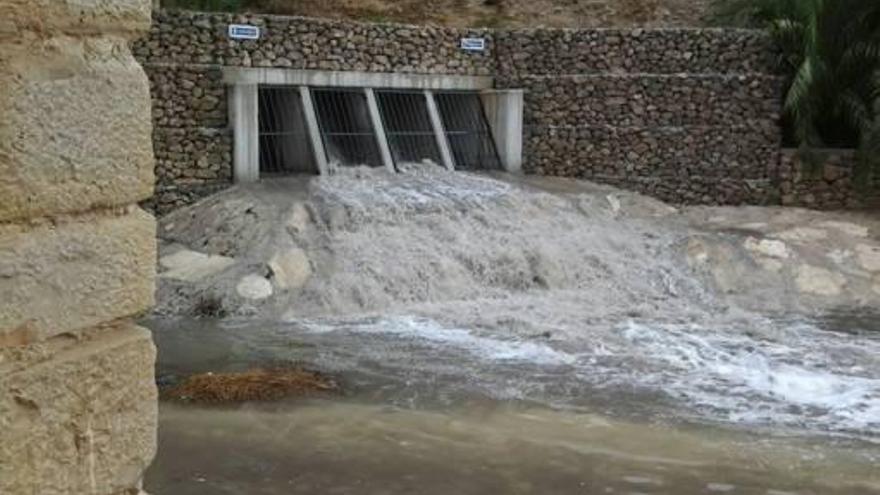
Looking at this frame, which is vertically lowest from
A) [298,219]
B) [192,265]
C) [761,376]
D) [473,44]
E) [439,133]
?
[761,376]

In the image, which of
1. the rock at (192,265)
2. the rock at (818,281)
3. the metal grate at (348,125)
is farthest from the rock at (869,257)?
the rock at (192,265)

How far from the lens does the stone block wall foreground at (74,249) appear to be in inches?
67.7

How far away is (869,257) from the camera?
550 inches

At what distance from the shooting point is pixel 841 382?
30.3 ft

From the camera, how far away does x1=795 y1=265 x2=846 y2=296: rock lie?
522 inches

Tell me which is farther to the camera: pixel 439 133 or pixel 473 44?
pixel 473 44

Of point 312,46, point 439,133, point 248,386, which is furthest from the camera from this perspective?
point 439,133

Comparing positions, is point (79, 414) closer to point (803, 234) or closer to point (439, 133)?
point (803, 234)

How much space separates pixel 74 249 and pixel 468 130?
15.5m

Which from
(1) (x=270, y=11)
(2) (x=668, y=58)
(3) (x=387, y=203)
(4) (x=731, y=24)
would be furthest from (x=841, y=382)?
(1) (x=270, y=11)

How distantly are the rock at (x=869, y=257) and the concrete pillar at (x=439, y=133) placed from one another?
19.5 ft

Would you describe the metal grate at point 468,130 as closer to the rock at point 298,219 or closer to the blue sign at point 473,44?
the blue sign at point 473,44

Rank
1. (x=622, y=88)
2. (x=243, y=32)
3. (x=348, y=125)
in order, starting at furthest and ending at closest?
1. (x=622, y=88)
2. (x=348, y=125)
3. (x=243, y=32)

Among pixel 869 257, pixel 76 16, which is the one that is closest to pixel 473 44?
pixel 869 257
